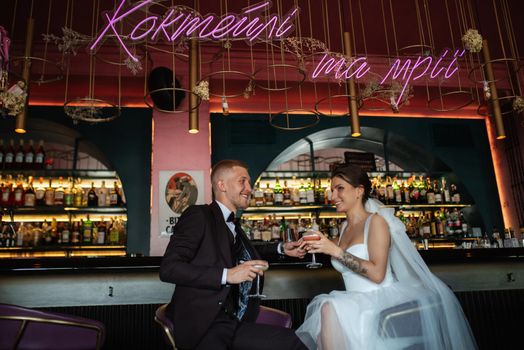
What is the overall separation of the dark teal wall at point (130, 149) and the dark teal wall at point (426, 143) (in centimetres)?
95

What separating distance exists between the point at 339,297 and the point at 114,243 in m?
4.03

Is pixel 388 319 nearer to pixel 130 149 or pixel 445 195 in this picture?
pixel 130 149

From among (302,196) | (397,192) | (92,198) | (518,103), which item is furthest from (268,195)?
(518,103)

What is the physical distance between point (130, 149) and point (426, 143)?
4.26m

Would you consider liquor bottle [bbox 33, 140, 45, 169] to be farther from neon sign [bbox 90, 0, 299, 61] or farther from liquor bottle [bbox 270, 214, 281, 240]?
neon sign [bbox 90, 0, 299, 61]

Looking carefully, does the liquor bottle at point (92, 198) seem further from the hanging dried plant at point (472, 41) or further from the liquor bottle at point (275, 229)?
the hanging dried plant at point (472, 41)

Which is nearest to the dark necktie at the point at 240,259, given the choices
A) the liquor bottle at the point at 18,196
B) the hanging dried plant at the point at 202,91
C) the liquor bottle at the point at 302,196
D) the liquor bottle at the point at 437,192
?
the hanging dried plant at the point at 202,91

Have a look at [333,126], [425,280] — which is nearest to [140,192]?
[333,126]

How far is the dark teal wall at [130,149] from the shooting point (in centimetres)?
567

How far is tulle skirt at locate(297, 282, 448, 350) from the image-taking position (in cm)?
212

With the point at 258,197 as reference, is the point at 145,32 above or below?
above

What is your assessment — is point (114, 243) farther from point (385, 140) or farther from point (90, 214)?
point (385, 140)

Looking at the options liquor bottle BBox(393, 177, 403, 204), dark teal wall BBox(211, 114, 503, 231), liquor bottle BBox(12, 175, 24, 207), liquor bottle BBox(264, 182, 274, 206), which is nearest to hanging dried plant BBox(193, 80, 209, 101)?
dark teal wall BBox(211, 114, 503, 231)

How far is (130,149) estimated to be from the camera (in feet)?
19.6
